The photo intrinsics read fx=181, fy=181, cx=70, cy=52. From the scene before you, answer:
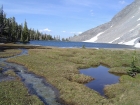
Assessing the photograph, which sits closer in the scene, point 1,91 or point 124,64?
point 1,91

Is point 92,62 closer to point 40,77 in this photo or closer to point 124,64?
point 124,64

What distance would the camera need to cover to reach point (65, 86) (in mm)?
27422

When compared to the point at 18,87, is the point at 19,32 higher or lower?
higher

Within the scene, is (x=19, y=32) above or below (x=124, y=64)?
above

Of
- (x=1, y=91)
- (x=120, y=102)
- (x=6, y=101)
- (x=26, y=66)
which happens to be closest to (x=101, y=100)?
(x=120, y=102)

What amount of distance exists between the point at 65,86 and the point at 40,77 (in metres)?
8.11

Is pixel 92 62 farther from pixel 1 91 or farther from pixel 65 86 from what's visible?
pixel 1 91

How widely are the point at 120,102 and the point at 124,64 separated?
33.4 m

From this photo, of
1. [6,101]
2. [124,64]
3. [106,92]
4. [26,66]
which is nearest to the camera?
[6,101]

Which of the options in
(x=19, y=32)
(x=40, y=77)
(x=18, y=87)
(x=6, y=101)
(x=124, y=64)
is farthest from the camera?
(x=19, y=32)

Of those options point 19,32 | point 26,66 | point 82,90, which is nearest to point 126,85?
point 82,90

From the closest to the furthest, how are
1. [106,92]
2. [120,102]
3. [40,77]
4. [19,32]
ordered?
[120,102]
[106,92]
[40,77]
[19,32]

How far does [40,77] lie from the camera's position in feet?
111

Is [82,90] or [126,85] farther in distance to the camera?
[126,85]
